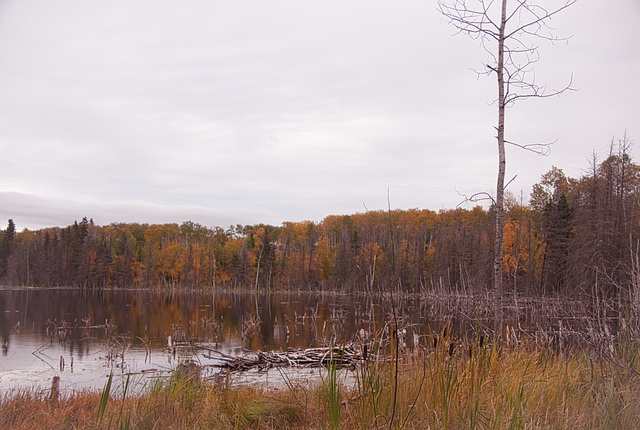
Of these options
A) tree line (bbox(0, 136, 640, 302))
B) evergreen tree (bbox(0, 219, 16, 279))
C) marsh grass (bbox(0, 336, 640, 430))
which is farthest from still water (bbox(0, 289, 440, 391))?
evergreen tree (bbox(0, 219, 16, 279))

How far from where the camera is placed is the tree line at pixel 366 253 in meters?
37.2

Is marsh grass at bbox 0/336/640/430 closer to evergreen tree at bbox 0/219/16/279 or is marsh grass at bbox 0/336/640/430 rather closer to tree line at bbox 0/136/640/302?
tree line at bbox 0/136/640/302

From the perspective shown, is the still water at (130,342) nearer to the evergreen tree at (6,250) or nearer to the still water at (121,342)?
the still water at (121,342)

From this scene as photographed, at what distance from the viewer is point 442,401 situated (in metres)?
4.94

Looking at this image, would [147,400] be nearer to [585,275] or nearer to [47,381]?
[47,381]

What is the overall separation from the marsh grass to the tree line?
2968 cm

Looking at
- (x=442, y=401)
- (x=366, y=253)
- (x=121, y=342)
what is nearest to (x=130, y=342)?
(x=121, y=342)

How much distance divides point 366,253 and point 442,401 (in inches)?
1611

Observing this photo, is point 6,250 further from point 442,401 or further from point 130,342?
point 442,401

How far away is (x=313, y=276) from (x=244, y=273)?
14.8 m

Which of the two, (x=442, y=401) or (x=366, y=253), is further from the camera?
(x=366, y=253)

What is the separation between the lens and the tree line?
37.2 metres

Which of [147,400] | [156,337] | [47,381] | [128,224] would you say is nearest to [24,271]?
[128,224]

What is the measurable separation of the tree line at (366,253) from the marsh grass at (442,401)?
1169 inches
